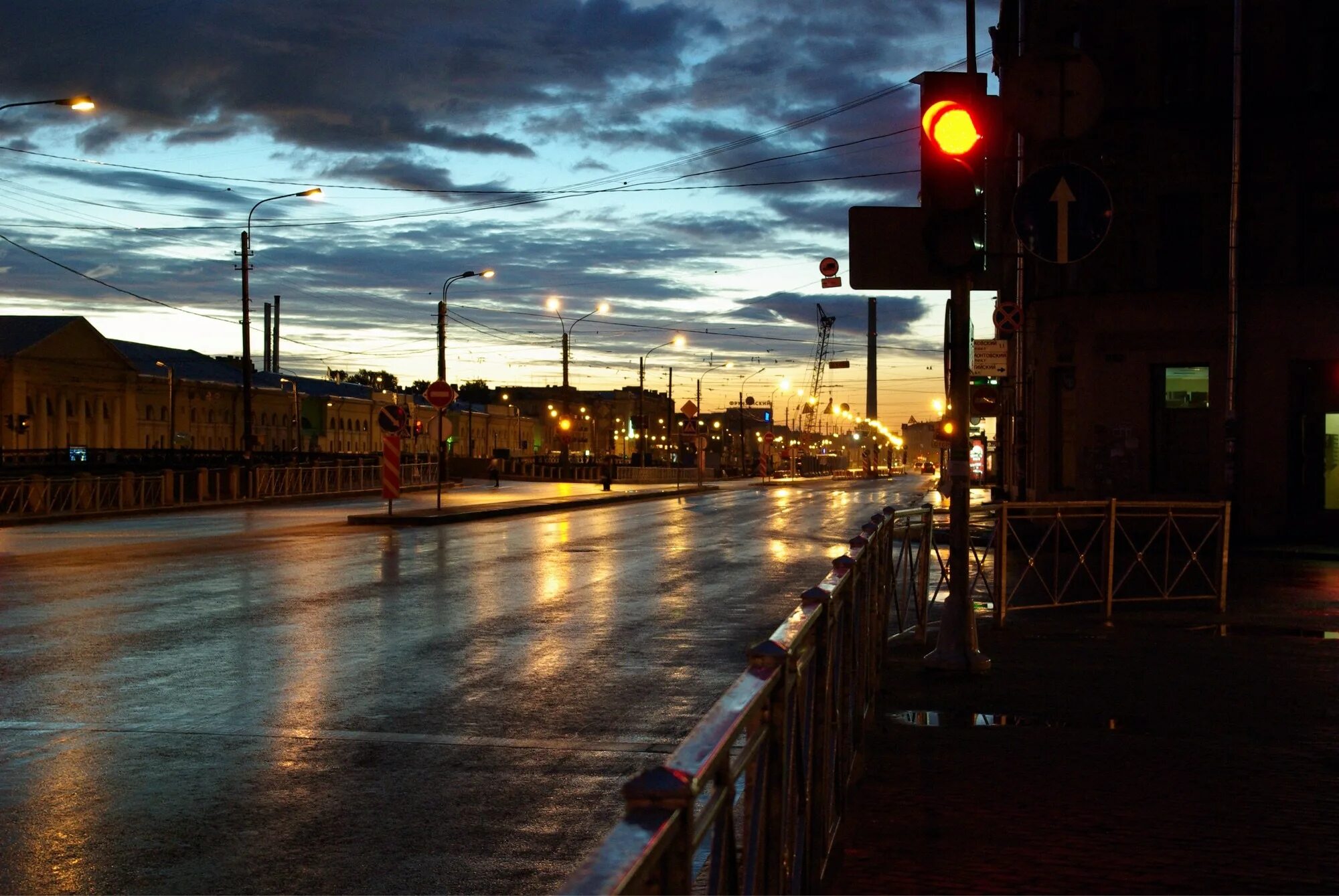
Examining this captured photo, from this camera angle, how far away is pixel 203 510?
39688 mm

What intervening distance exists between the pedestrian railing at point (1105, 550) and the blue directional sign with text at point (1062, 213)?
136 inches

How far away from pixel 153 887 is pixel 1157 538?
1257 cm

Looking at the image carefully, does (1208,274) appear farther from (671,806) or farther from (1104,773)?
(671,806)

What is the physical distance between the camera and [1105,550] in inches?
562

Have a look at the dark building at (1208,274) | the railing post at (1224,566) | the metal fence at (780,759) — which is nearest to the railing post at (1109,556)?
the railing post at (1224,566)

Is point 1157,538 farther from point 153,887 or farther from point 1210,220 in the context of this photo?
point 1210,220

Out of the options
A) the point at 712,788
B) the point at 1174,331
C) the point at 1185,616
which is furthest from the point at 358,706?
the point at 1174,331

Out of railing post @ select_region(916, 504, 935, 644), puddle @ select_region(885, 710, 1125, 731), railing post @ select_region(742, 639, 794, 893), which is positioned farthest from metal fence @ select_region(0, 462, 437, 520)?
railing post @ select_region(742, 639, 794, 893)

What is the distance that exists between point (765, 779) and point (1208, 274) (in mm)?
27482

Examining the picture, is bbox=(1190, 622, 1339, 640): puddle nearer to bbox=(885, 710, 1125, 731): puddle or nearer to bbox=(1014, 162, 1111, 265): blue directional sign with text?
bbox=(1014, 162, 1111, 265): blue directional sign with text

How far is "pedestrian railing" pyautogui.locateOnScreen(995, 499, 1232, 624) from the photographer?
13773mm

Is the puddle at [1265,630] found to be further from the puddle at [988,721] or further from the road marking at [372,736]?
the road marking at [372,736]

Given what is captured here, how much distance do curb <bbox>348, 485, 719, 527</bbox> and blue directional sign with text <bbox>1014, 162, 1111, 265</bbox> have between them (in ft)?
78.4

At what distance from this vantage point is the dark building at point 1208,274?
27469 millimetres
